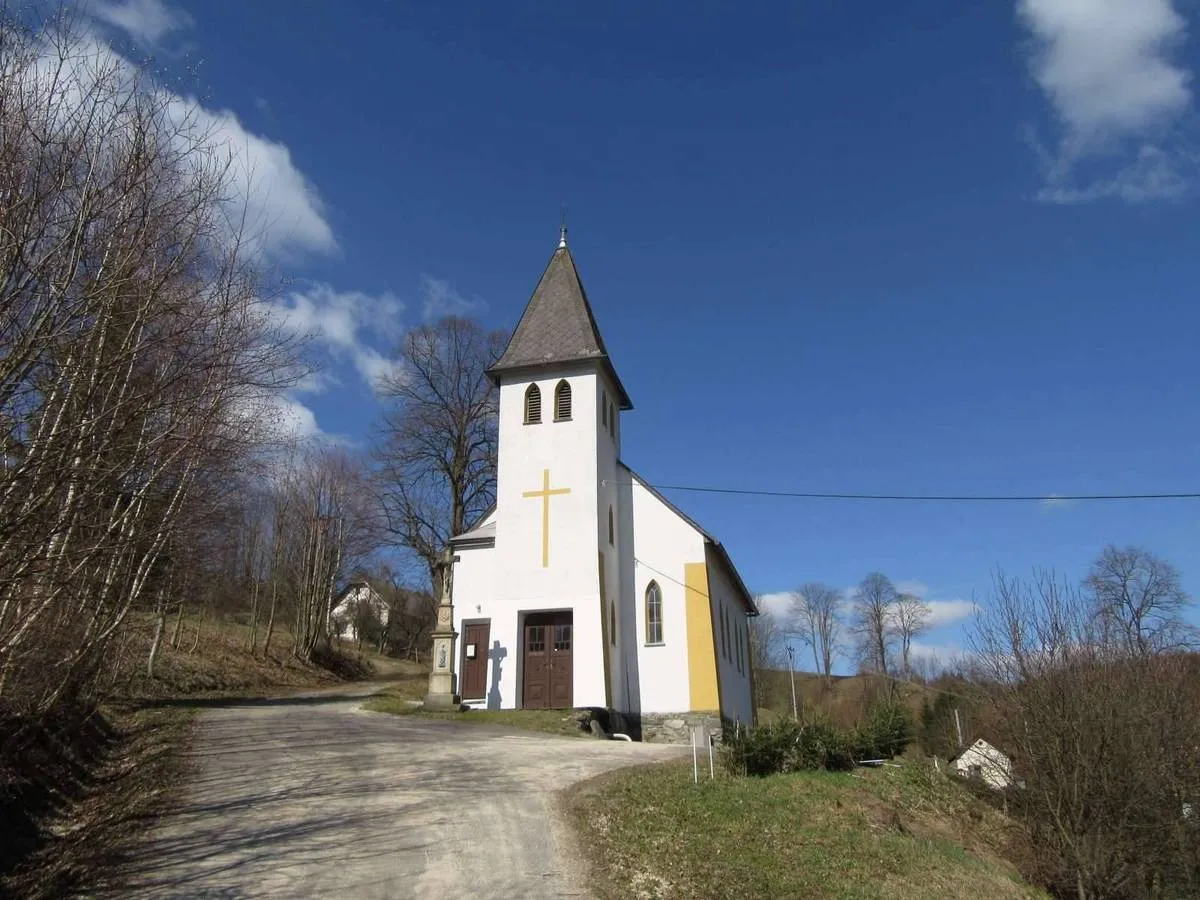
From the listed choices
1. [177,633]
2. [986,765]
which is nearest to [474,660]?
[177,633]

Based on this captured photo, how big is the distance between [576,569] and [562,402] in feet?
17.3

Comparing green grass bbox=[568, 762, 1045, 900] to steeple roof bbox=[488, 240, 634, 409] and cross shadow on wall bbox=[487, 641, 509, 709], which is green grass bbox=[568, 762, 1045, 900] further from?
steeple roof bbox=[488, 240, 634, 409]

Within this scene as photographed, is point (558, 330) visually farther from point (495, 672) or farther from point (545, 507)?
point (495, 672)

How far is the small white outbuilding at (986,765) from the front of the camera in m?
15.6

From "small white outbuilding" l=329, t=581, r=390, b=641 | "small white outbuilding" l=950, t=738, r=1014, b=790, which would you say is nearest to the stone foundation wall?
"small white outbuilding" l=950, t=738, r=1014, b=790

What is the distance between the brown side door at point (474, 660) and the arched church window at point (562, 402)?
6.52 meters

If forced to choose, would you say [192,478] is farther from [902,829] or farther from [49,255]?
[902,829]

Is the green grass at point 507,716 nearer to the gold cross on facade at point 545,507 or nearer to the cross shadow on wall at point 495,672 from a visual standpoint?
the cross shadow on wall at point 495,672

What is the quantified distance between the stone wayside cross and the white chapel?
142cm

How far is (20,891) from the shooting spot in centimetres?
755

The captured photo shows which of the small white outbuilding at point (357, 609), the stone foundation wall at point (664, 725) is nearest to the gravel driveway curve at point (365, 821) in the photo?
the stone foundation wall at point (664, 725)

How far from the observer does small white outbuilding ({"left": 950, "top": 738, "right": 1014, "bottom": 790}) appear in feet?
51.3

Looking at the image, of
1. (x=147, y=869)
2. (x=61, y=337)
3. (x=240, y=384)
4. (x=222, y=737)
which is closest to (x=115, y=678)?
(x=222, y=737)

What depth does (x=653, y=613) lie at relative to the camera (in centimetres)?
2569
